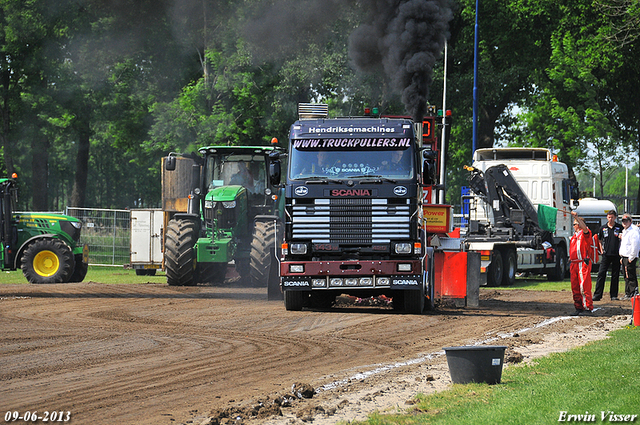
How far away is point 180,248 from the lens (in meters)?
21.0

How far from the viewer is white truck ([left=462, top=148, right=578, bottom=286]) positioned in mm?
26672

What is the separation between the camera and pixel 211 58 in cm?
3256

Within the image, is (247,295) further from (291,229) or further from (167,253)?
(291,229)

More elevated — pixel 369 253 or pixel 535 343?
pixel 369 253

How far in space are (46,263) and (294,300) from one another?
33.0 feet

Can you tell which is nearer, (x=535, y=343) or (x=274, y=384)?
(x=274, y=384)

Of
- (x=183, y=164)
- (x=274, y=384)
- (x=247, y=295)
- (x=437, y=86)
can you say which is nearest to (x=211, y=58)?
(x=183, y=164)

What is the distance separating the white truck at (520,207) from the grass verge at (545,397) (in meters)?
16.5

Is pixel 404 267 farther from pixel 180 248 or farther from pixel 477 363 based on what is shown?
pixel 180 248

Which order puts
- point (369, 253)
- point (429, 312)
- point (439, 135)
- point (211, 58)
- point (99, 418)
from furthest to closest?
point (211, 58)
point (439, 135)
point (429, 312)
point (369, 253)
point (99, 418)

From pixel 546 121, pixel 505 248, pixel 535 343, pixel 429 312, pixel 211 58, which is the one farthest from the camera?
pixel 546 121

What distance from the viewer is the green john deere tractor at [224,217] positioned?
2038cm

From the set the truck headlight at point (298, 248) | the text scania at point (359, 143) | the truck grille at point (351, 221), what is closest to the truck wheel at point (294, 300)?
the truck headlight at point (298, 248)

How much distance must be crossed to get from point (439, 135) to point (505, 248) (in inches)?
277
